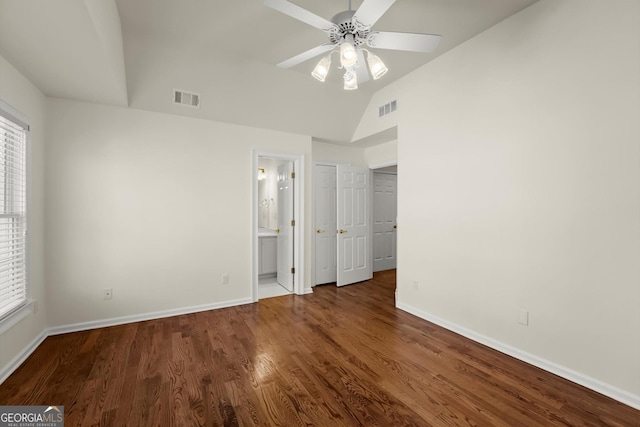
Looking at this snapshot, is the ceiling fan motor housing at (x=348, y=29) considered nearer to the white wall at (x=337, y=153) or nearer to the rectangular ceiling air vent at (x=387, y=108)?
the rectangular ceiling air vent at (x=387, y=108)

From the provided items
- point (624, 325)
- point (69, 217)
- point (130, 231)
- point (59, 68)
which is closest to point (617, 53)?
point (624, 325)

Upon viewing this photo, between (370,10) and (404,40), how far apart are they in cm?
36

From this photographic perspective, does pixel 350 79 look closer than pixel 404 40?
No

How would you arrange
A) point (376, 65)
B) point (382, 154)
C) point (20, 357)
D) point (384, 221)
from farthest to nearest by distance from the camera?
point (384, 221) → point (382, 154) → point (20, 357) → point (376, 65)

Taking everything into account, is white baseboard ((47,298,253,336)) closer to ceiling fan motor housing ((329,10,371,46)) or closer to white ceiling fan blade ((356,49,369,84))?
white ceiling fan blade ((356,49,369,84))

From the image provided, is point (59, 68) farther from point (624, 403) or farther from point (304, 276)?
point (624, 403)

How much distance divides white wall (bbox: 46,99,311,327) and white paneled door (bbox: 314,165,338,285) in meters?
1.21

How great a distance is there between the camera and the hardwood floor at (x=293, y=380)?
1.77m

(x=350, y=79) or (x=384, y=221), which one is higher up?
(x=350, y=79)

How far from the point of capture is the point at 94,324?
308cm

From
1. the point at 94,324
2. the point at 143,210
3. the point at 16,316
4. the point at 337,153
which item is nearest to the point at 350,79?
the point at 143,210

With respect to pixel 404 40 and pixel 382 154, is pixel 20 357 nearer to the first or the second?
pixel 404 40

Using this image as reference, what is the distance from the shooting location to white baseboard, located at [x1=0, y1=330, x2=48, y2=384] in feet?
7.02

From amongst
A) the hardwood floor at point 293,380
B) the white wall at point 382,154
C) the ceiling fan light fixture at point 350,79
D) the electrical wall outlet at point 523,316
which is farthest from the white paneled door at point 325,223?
the electrical wall outlet at point 523,316
